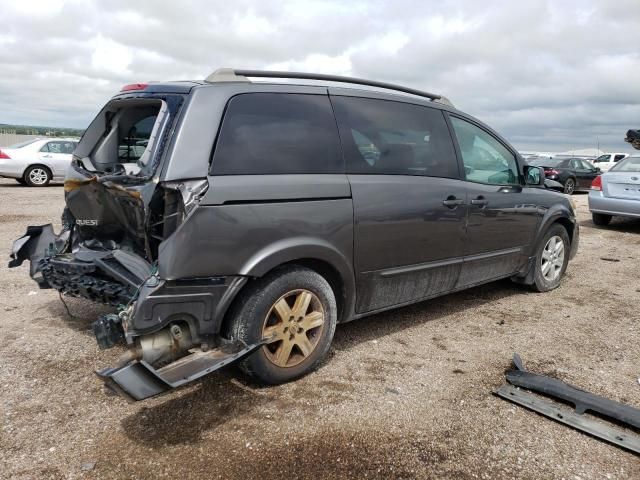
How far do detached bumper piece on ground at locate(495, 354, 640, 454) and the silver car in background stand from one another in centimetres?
761

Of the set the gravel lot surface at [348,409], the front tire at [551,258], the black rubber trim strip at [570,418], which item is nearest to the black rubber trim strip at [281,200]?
the gravel lot surface at [348,409]

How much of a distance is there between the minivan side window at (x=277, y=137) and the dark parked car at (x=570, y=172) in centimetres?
1618

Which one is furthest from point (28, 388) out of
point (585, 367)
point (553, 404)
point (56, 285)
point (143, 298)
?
point (585, 367)

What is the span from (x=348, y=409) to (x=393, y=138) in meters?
1.99

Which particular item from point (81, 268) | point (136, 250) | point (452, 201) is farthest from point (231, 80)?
point (452, 201)

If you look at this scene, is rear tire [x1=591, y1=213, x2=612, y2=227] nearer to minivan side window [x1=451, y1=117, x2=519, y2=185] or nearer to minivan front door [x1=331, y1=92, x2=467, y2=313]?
minivan side window [x1=451, y1=117, x2=519, y2=185]

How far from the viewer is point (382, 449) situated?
8.80ft

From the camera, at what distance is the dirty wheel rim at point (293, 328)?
10.5 feet

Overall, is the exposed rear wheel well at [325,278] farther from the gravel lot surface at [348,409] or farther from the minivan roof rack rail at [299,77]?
the minivan roof rack rail at [299,77]

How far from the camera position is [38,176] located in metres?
15.4

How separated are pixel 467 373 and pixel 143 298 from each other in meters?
2.21

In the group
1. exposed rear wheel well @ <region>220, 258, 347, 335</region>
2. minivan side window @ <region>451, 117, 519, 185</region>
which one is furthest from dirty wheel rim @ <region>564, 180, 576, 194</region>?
exposed rear wheel well @ <region>220, 258, 347, 335</region>

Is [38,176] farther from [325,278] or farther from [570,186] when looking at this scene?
[570,186]

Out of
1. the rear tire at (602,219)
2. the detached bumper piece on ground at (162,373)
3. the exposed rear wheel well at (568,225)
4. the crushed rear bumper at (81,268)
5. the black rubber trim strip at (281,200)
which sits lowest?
the detached bumper piece on ground at (162,373)
